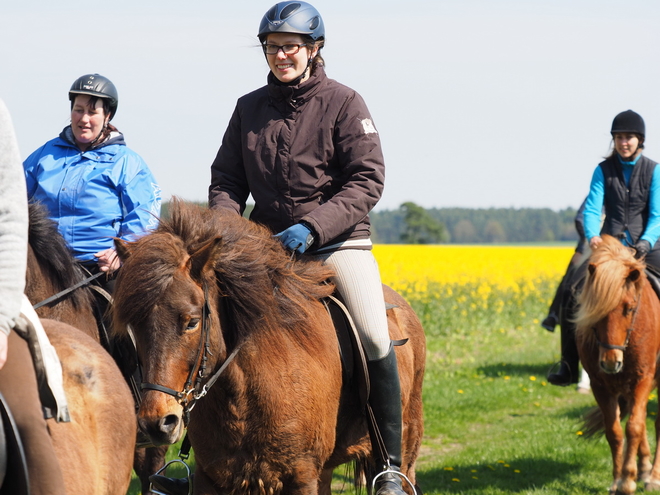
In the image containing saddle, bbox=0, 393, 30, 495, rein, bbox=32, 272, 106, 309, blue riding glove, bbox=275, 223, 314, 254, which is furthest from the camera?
rein, bbox=32, 272, 106, 309

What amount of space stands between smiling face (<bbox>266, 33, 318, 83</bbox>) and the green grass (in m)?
3.00

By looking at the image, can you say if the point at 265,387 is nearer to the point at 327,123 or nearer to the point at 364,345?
the point at 364,345

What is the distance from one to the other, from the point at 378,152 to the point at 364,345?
3.48ft

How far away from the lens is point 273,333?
4.06 metres

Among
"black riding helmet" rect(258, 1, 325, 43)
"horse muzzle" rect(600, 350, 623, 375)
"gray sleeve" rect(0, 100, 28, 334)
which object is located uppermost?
"black riding helmet" rect(258, 1, 325, 43)

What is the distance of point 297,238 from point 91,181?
2.08m

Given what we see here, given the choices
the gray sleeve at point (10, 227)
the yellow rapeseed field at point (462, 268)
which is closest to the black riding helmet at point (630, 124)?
the gray sleeve at point (10, 227)

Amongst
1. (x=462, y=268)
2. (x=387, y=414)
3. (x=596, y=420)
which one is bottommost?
(x=462, y=268)

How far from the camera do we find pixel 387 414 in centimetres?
466

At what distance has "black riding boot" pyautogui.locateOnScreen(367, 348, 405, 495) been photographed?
4.59 metres

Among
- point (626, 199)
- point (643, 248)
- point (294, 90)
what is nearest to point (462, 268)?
point (626, 199)

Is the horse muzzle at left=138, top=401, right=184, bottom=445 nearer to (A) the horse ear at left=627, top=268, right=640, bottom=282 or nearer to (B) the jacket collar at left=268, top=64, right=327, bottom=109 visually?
(B) the jacket collar at left=268, top=64, right=327, bottom=109

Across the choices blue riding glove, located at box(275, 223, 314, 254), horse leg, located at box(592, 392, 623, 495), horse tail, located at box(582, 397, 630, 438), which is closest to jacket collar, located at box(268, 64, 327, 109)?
blue riding glove, located at box(275, 223, 314, 254)

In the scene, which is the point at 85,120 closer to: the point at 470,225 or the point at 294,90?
the point at 294,90
